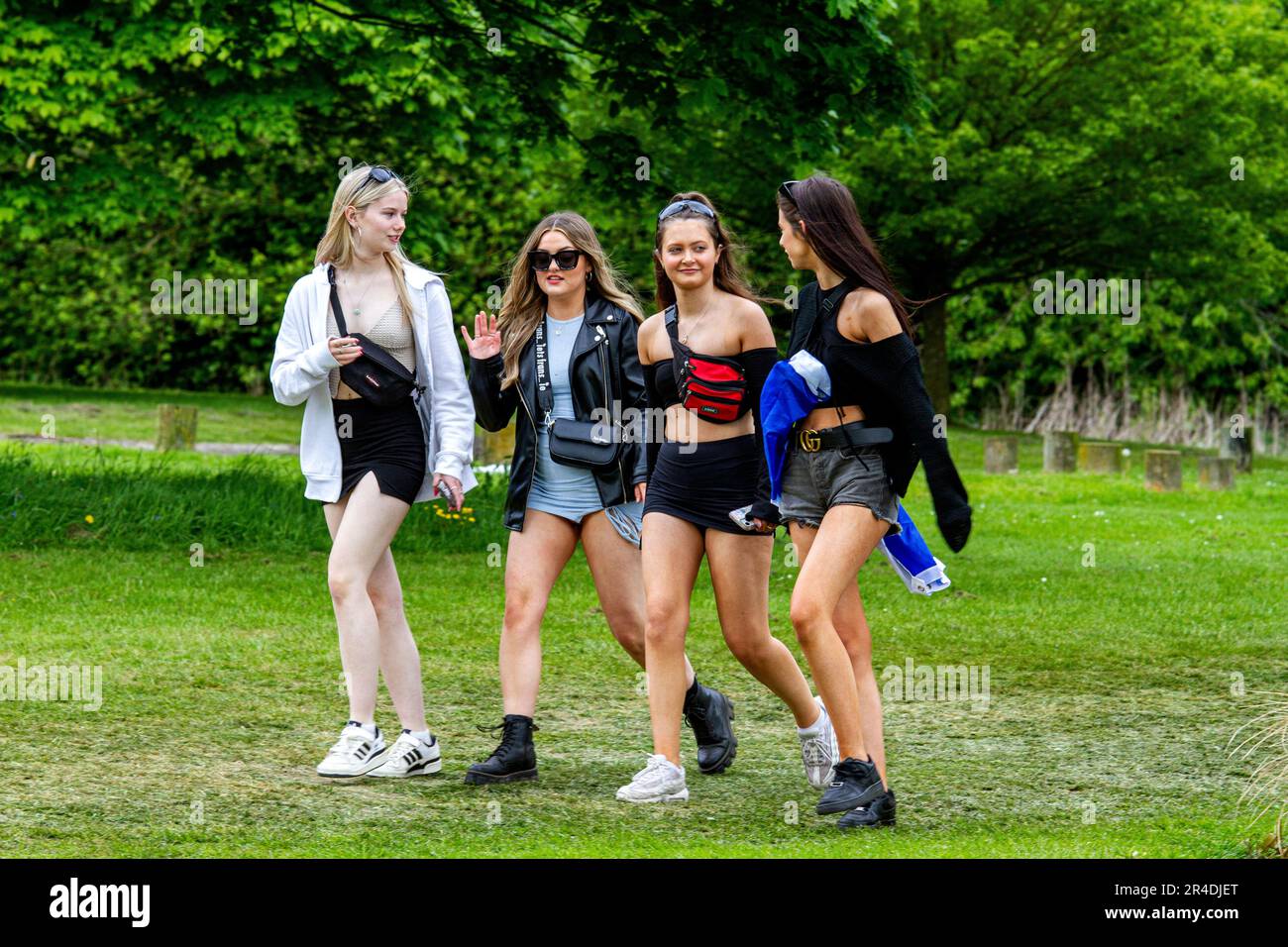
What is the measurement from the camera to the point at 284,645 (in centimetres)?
897

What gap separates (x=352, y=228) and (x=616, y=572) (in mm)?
1576

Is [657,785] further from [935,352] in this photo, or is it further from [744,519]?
[935,352]

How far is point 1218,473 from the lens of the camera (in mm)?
21594

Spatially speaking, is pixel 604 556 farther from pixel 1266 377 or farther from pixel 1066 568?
pixel 1266 377

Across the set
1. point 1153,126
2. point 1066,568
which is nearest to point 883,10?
point 1066,568

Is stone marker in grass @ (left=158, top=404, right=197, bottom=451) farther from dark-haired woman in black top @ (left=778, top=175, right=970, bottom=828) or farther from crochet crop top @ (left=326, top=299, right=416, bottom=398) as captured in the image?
dark-haired woman in black top @ (left=778, top=175, right=970, bottom=828)

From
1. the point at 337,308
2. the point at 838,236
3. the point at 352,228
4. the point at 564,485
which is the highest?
the point at 352,228

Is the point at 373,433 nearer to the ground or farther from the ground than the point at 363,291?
nearer to the ground

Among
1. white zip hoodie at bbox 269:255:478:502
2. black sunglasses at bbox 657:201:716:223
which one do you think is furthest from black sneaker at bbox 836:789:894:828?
black sunglasses at bbox 657:201:716:223

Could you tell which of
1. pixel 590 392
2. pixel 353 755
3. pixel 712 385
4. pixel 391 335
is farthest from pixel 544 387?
pixel 353 755

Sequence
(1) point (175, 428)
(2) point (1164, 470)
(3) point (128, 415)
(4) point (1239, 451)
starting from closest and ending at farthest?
(2) point (1164, 470) → (1) point (175, 428) → (4) point (1239, 451) → (3) point (128, 415)

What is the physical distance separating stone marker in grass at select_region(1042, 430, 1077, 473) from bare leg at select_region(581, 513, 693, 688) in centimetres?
1870

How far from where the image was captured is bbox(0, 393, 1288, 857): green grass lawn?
17.5 ft

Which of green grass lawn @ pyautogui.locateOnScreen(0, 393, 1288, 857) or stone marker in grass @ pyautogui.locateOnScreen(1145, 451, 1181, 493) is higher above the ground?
stone marker in grass @ pyautogui.locateOnScreen(1145, 451, 1181, 493)
